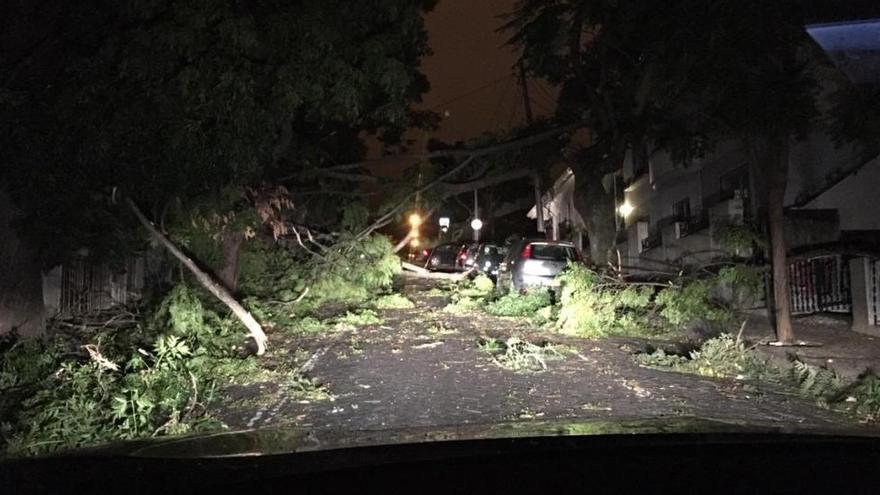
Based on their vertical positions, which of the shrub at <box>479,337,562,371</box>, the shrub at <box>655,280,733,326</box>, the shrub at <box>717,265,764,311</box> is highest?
the shrub at <box>717,265,764,311</box>

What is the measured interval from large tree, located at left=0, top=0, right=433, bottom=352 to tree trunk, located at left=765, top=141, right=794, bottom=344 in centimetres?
648

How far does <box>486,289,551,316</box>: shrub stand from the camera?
1670cm

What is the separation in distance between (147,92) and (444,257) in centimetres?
2390

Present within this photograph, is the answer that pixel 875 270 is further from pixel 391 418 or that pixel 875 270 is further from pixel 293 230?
pixel 293 230

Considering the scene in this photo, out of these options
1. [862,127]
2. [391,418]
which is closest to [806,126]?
[862,127]

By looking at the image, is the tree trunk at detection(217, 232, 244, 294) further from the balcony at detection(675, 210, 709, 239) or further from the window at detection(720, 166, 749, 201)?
the window at detection(720, 166, 749, 201)

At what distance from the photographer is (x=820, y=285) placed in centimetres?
1388

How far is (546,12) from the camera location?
1977cm

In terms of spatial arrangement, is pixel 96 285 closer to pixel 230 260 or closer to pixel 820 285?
pixel 230 260

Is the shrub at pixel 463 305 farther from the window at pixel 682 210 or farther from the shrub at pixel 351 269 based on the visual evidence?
the window at pixel 682 210

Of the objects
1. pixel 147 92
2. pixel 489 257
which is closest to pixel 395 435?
pixel 147 92

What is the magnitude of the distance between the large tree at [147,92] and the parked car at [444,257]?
66.9ft

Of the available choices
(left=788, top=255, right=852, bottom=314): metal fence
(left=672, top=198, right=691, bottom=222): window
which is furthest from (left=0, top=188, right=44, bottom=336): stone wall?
(left=672, top=198, right=691, bottom=222): window

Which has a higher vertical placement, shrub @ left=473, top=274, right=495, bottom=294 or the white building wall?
the white building wall
